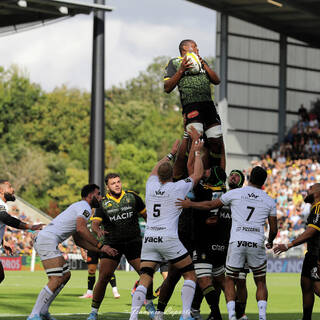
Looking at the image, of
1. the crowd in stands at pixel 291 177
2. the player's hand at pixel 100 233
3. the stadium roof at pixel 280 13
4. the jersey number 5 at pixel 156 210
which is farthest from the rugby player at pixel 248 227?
the stadium roof at pixel 280 13

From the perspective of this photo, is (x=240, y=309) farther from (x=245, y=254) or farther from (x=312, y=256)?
(x=312, y=256)

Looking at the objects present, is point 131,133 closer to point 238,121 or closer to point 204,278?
point 238,121

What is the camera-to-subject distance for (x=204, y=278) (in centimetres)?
1271

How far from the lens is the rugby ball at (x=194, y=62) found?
1262 cm

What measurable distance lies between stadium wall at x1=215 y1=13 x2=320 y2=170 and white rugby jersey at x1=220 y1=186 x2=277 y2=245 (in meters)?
34.3

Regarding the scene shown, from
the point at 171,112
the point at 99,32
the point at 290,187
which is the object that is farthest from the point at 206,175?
the point at 171,112

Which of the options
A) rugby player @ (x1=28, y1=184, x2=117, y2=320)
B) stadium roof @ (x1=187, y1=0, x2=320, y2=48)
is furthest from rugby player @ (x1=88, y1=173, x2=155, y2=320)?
stadium roof @ (x1=187, y1=0, x2=320, y2=48)

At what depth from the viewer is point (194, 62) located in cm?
1265

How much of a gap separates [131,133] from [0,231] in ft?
237

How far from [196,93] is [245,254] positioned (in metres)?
2.62

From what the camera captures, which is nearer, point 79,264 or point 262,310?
point 262,310

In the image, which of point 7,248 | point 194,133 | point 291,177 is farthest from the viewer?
point 291,177

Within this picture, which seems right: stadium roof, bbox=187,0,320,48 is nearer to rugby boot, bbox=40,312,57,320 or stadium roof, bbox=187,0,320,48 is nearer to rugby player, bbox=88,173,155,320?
rugby player, bbox=88,173,155,320

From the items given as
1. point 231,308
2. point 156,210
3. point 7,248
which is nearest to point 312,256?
point 231,308
